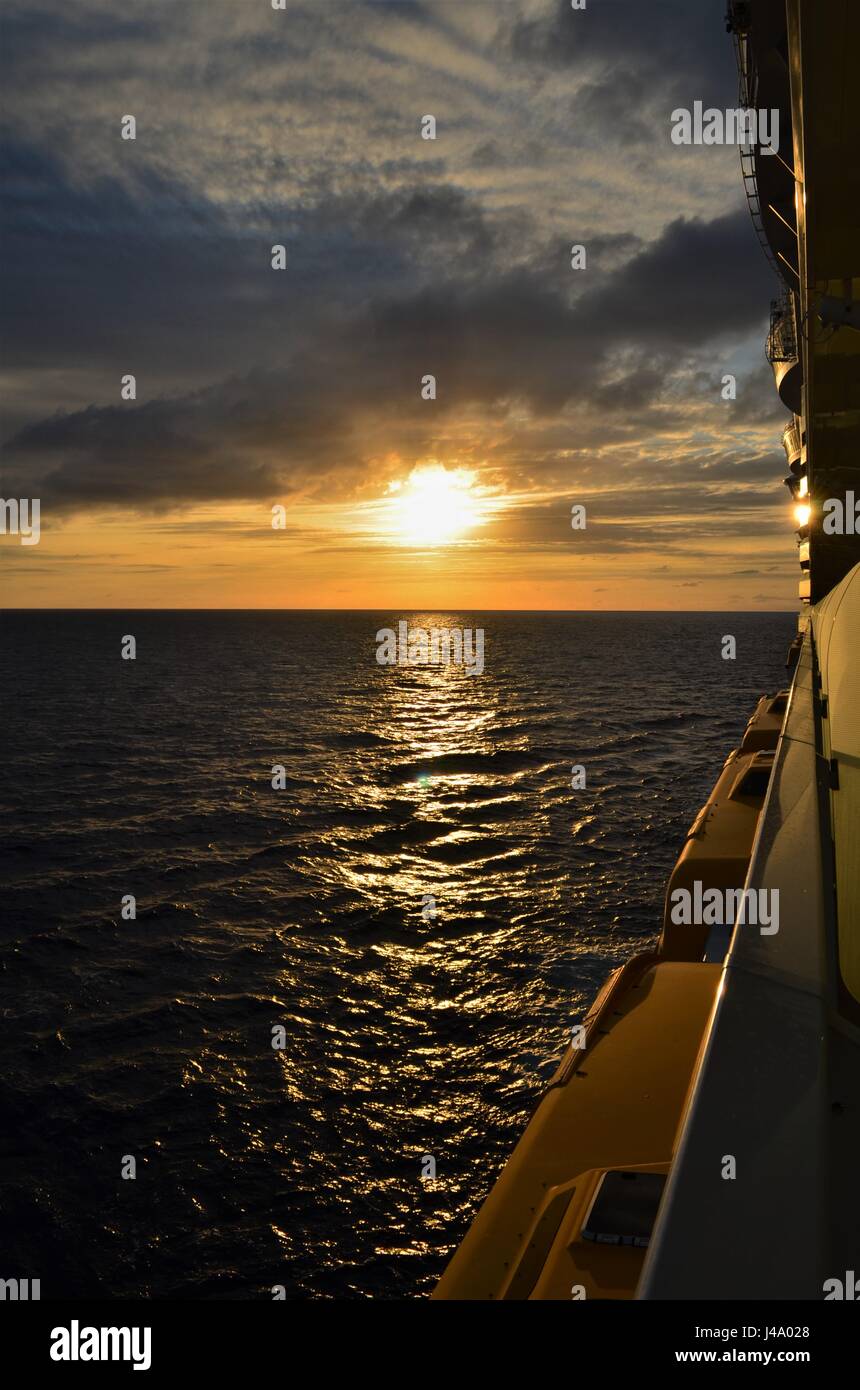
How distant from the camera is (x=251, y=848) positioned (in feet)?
89.6

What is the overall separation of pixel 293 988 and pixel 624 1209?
43.7 feet

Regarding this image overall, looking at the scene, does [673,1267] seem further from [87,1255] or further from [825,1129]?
[87,1255]

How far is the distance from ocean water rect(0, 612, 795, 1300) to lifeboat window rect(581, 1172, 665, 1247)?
6463 millimetres

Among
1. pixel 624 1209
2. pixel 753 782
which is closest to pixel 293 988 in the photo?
pixel 753 782

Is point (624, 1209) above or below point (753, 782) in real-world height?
below

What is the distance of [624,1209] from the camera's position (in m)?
4.79

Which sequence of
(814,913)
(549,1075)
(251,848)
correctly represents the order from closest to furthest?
(814,913) < (549,1075) < (251,848)

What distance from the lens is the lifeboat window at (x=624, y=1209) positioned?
15.2 feet

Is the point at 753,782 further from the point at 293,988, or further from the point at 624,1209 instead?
the point at 624,1209

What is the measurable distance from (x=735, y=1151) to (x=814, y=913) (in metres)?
1.93

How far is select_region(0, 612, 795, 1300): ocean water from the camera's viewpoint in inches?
428

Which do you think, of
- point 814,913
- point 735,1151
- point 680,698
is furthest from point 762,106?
point 680,698

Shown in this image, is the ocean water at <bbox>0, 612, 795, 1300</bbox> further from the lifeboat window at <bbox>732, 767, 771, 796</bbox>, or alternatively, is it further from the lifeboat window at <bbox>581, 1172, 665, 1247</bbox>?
the lifeboat window at <bbox>581, 1172, 665, 1247</bbox>
